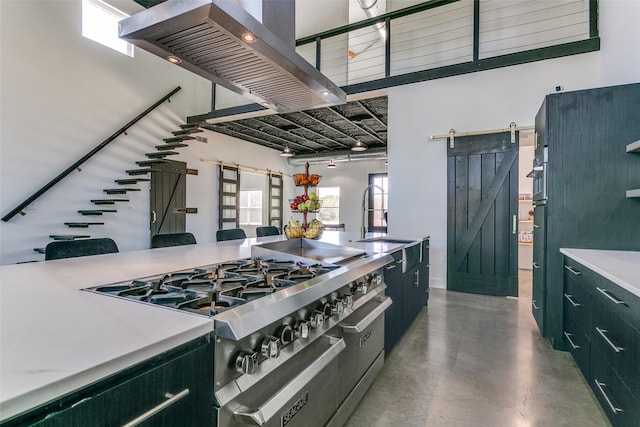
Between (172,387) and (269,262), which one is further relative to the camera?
(269,262)

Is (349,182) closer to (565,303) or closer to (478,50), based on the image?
(478,50)

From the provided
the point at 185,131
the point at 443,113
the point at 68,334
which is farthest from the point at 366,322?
the point at 185,131

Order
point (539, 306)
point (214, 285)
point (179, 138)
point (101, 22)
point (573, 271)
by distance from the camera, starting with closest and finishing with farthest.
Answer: point (214, 285)
point (573, 271)
point (539, 306)
point (101, 22)
point (179, 138)

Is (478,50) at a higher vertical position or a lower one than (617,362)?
higher

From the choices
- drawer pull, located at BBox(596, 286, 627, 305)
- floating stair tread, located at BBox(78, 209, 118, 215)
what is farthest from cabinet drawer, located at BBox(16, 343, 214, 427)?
floating stair tread, located at BBox(78, 209, 118, 215)

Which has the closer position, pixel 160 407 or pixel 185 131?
pixel 160 407

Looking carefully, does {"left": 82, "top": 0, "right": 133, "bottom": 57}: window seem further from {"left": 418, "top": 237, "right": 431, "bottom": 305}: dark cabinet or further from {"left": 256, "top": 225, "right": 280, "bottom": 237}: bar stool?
{"left": 418, "top": 237, "right": 431, "bottom": 305}: dark cabinet

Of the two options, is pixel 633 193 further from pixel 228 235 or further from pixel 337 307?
pixel 228 235

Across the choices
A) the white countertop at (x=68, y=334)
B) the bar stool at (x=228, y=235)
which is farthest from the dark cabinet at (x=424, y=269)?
the white countertop at (x=68, y=334)

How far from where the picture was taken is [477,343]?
2906 millimetres

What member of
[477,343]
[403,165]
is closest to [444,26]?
[403,165]

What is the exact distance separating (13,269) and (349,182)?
938 cm

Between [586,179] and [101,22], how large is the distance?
273 inches

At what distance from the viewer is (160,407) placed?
722 millimetres
